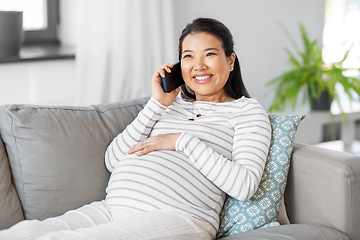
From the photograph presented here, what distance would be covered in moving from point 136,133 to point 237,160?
374mm

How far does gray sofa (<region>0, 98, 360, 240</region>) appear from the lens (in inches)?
52.9

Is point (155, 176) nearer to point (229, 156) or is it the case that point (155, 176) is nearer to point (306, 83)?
point (229, 156)

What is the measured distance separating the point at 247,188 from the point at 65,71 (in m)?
1.24

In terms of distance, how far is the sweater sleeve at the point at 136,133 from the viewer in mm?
1514

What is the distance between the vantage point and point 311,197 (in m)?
1.44

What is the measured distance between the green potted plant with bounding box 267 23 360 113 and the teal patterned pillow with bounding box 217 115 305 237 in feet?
4.48

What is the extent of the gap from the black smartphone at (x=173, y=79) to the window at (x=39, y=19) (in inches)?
42.7

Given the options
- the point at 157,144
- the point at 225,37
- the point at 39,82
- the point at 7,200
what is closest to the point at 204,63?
the point at 225,37

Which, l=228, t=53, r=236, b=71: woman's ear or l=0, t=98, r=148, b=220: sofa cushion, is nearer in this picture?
l=0, t=98, r=148, b=220: sofa cushion

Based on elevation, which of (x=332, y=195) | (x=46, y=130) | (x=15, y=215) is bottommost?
(x=15, y=215)

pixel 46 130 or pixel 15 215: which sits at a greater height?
pixel 46 130

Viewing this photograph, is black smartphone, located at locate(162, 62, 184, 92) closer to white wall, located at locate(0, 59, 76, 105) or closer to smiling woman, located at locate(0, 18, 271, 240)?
smiling woman, located at locate(0, 18, 271, 240)

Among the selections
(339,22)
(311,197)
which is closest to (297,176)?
(311,197)

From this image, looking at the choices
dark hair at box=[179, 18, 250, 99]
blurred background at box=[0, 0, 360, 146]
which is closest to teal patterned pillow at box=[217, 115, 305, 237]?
dark hair at box=[179, 18, 250, 99]
